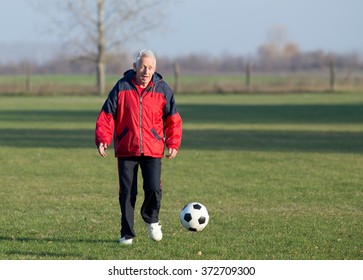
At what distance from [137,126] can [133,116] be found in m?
0.11

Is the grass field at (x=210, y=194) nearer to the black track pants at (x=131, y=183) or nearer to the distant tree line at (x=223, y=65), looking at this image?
the black track pants at (x=131, y=183)

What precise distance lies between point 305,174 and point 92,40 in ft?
179

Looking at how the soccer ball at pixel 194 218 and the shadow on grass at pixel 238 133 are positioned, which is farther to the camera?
the shadow on grass at pixel 238 133

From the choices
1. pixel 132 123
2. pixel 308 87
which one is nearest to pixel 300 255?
pixel 132 123

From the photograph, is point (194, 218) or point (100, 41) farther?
point (100, 41)

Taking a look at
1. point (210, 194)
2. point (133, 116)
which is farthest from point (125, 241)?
point (210, 194)

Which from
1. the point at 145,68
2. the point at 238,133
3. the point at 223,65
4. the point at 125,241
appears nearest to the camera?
the point at 145,68

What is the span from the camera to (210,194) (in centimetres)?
1364

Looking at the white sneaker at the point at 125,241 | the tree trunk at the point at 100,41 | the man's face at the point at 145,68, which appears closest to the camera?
the man's face at the point at 145,68

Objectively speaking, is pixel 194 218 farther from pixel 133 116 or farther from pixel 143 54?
pixel 143 54

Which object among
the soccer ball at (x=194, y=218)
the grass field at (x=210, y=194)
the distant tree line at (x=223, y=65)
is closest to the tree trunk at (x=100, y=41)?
the distant tree line at (x=223, y=65)

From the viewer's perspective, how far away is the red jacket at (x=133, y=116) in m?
9.30

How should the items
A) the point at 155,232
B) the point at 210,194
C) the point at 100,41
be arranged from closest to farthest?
1. the point at 155,232
2. the point at 210,194
3. the point at 100,41

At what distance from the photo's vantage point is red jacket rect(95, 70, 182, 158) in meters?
9.30
